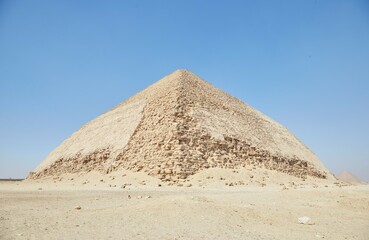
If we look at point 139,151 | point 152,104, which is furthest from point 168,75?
point 139,151

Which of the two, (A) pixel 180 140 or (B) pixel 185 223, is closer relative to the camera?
(B) pixel 185 223

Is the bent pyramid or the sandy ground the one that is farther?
the bent pyramid

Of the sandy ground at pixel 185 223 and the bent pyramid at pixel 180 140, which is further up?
the bent pyramid at pixel 180 140

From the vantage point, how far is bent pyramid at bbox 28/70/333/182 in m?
21.6

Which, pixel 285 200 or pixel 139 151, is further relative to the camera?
pixel 139 151

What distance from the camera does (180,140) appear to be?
22.0m

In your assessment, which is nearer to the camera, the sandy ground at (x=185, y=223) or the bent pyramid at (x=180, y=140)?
the sandy ground at (x=185, y=223)

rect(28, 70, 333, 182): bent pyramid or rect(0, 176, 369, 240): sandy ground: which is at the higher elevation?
rect(28, 70, 333, 182): bent pyramid

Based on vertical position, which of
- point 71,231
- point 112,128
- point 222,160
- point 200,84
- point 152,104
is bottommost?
point 71,231

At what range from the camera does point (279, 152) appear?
28.6m

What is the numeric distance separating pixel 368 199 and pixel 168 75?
87.5 ft

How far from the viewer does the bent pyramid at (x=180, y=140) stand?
2164cm

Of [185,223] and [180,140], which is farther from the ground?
[180,140]

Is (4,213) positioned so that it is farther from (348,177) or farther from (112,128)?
(348,177)
